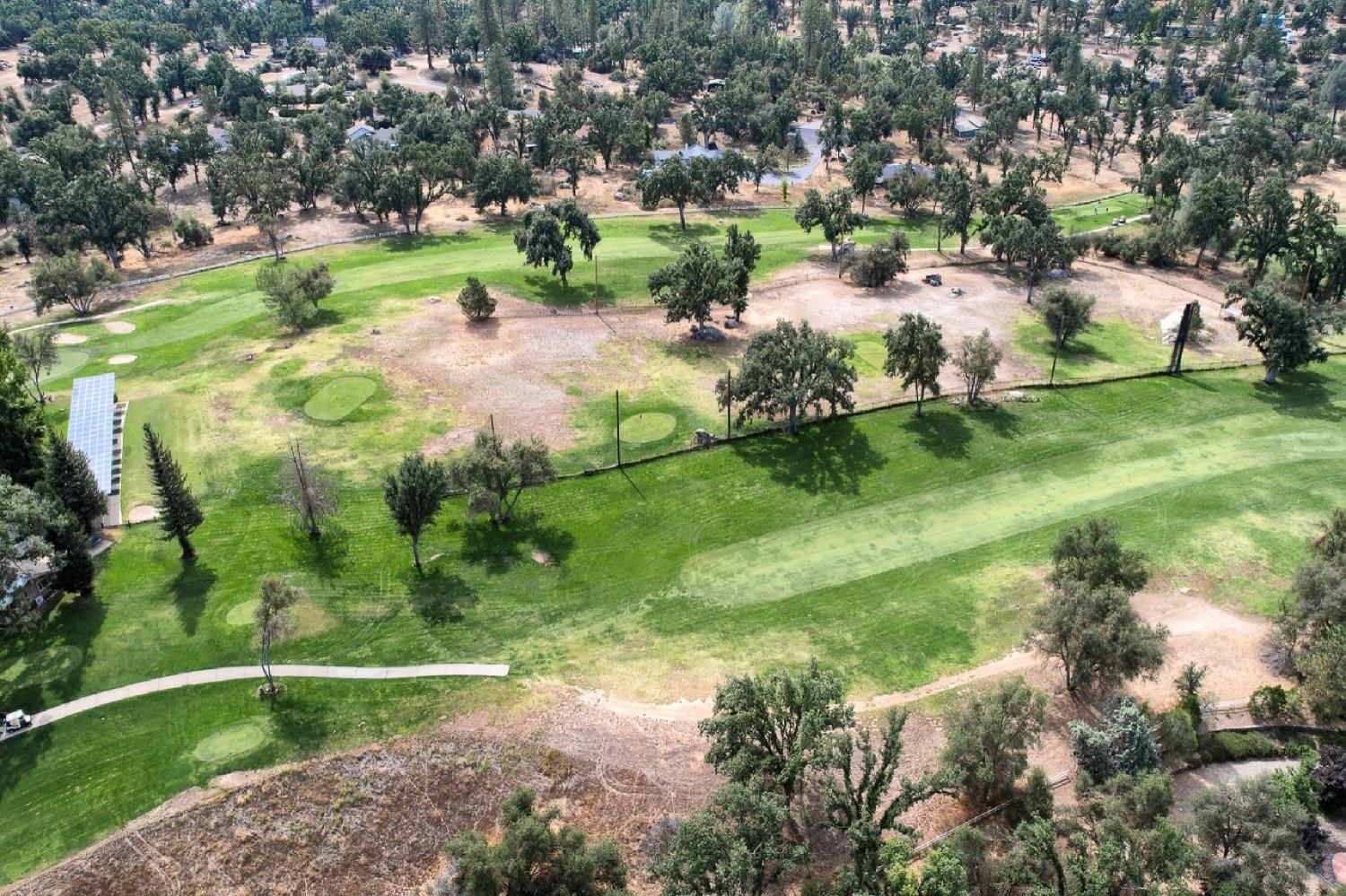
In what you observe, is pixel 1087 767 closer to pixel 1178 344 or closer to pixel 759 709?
pixel 759 709

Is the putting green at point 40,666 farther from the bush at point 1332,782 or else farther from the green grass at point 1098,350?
the green grass at point 1098,350

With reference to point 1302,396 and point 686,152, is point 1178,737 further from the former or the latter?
point 686,152

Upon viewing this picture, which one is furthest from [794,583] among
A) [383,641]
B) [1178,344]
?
[1178,344]

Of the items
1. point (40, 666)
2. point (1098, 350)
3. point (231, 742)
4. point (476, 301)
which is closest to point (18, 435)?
point (40, 666)

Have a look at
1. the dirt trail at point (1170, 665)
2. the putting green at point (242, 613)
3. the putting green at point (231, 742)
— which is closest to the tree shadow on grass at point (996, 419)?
the dirt trail at point (1170, 665)

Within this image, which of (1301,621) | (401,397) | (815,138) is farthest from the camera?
(815,138)

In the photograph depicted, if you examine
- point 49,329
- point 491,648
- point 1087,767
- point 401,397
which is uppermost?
point 49,329

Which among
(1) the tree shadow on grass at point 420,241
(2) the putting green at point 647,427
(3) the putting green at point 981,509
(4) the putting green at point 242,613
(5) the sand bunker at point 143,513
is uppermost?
(1) the tree shadow on grass at point 420,241
